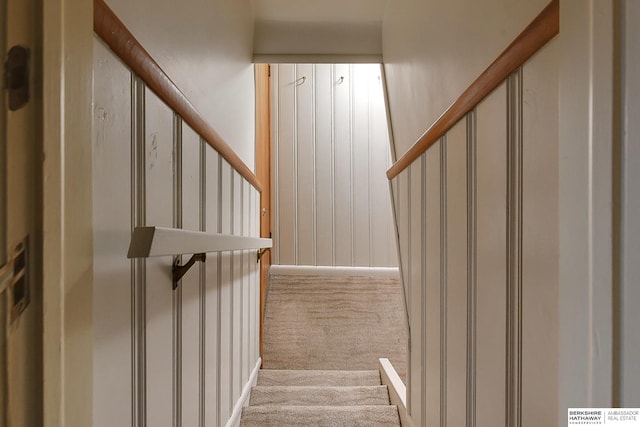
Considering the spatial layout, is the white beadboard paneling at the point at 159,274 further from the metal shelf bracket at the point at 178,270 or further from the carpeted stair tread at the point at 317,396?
the carpeted stair tread at the point at 317,396

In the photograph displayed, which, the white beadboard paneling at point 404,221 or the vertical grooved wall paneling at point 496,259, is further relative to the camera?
the white beadboard paneling at point 404,221

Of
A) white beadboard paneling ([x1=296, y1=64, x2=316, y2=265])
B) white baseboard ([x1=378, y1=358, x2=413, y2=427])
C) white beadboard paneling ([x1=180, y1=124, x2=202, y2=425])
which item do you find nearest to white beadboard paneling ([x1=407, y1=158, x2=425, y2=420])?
white baseboard ([x1=378, y1=358, x2=413, y2=427])

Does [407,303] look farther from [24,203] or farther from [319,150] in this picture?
[319,150]

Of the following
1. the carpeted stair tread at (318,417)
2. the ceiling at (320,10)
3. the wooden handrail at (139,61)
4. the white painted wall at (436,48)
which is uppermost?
the ceiling at (320,10)

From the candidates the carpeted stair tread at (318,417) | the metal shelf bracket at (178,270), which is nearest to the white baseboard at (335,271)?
the carpeted stair tread at (318,417)

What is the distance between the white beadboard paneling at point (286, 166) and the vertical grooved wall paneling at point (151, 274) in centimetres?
213

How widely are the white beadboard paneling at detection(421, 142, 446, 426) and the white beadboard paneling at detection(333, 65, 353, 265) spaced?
2196 millimetres

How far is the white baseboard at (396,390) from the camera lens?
1.83 m

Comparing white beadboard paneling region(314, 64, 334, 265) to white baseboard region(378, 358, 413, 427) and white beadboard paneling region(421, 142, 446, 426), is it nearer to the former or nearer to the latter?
white baseboard region(378, 358, 413, 427)

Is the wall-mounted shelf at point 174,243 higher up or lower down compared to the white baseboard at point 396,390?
higher up

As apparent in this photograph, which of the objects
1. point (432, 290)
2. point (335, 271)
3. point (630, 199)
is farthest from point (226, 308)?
point (335, 271)

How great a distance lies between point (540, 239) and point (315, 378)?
2221 mm

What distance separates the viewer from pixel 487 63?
901mm

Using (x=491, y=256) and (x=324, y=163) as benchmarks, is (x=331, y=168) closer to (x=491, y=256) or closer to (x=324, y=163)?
(x=324, y=163)
